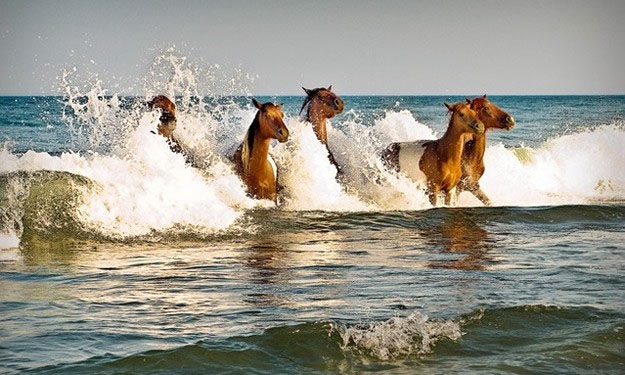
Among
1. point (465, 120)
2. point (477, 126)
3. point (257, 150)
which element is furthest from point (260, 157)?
point (477, 126)

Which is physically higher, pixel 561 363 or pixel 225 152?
pixel 225 152

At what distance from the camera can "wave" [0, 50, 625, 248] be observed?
10148 millimetres

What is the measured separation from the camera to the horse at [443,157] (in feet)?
40.2

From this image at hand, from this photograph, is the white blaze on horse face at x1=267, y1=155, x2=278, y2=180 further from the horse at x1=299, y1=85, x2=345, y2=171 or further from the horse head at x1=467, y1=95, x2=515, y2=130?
the horse head at x1=467, y1=95, x2=515, y2=130

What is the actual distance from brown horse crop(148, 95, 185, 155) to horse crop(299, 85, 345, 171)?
177 cm

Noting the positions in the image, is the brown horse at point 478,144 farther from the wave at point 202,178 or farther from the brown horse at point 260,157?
the brown horse at point 260,157

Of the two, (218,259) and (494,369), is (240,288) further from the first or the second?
(494,369)

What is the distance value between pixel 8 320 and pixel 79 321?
17.4 inches

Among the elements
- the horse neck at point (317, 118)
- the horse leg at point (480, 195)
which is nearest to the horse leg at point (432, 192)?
the horse leg at point (480, 195)

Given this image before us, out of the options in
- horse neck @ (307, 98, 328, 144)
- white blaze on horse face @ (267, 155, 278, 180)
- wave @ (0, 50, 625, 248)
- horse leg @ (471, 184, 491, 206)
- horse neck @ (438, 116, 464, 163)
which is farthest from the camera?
horse leg @ (471, 184, 491, 206)

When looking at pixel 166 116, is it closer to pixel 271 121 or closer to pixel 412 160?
pixel 271 121

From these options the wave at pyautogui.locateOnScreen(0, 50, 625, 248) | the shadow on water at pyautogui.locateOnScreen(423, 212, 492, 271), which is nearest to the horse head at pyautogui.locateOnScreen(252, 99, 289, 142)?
the wave at pyautogui.locateOnScreen(0, 50, 625, 248)

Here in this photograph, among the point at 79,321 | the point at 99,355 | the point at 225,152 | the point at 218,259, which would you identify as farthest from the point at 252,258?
the point at 225,152

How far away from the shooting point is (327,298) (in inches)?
262
